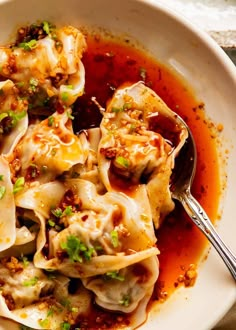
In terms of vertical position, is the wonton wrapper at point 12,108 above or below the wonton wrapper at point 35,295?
above

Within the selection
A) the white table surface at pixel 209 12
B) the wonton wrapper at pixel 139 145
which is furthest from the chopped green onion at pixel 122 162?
the white table surface at pixel 209 12

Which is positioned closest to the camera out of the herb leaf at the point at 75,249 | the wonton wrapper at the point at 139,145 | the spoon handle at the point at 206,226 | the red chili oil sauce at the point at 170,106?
the herb leaf at the point at 75,249

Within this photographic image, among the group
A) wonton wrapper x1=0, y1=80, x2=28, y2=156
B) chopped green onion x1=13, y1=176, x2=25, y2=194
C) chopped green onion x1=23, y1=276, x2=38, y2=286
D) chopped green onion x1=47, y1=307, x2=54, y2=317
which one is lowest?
chopped green onion x1=47, y1=307, x2=54, y2=317

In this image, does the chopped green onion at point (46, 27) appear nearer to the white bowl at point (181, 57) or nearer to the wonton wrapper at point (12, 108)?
the white bowl at point (181, 57)

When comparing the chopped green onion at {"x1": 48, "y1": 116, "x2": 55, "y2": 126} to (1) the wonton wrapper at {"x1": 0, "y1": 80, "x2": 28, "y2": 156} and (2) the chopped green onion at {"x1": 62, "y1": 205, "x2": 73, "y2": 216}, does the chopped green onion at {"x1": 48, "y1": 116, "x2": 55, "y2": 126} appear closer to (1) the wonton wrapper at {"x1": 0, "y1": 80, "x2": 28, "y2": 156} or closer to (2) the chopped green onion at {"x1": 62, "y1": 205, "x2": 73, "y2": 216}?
(1) the wonton wrapper at {"x1": 0, "y1": 80, "x2": 28, "y2": 156}

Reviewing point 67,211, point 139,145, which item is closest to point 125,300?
point 67,211

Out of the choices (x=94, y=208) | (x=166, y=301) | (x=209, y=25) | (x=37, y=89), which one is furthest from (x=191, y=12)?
(x=166, y=301)

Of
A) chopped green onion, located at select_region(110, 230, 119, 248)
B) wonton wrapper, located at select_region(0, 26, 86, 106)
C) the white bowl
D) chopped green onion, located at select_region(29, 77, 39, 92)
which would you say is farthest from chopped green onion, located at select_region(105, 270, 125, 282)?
chopped green onion, located at select_region(29, 77, 39, 92)

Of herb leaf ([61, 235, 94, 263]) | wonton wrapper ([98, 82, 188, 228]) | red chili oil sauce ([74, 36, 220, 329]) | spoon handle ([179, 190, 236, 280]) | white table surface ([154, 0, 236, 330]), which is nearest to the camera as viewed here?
herb leaf ([61, 235, 94, 263])
